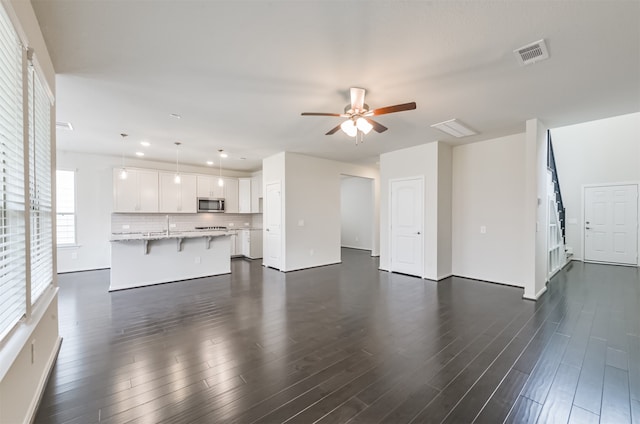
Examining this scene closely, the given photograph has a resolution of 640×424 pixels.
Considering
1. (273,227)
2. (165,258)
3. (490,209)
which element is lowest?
(165,258)

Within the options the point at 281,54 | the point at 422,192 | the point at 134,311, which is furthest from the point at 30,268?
the point at 422,192

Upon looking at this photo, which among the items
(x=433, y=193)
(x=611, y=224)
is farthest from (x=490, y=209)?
(x=611, y=224)

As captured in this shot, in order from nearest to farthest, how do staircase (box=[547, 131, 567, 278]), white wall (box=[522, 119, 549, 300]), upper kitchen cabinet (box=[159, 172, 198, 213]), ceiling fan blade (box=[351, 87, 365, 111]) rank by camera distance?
ceiling fan blade (box=[351, 87, 365, 111])
white wall (box=[522, 119, 549, 300])
staircase (box=[547, 131, 567, 278])
upper kitchen cabinet (box=[159, 172, 198, 213])

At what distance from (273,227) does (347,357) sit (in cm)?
426

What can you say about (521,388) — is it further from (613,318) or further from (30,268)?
(30,268)

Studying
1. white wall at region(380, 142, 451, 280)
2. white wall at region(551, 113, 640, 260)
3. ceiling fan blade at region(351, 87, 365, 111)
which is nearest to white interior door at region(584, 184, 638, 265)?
white wall at region(551, 113, 640, 260)

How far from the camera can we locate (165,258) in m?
5.15

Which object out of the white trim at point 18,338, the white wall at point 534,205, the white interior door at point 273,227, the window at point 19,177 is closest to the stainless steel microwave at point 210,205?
the white interior door at point 273,227

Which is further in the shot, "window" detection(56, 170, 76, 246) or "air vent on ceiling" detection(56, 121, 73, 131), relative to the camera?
"window" detection(56, 170, 76, 246)

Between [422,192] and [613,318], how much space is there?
3.12 meters

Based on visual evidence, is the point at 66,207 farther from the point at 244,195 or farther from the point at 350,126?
the point at 350,126

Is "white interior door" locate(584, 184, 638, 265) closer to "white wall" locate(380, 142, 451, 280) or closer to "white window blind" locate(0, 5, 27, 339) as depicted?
"white wall" locate(380, 142, 451, 280)

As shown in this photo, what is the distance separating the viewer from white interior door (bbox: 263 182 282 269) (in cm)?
616

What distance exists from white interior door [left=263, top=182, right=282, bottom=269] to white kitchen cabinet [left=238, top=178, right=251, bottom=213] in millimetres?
1929
